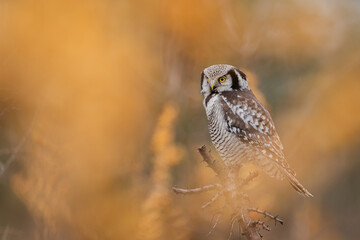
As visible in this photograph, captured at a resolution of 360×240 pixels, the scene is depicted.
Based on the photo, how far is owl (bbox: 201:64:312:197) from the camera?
103 inches

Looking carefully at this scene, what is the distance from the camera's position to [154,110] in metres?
6.13

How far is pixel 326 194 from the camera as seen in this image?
6.63 metres

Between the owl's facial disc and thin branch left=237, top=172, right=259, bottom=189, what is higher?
the owl's facial disc

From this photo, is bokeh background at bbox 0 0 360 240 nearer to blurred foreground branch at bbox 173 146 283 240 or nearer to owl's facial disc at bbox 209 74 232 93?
owl's facial disc at bbox 209 74 232 93

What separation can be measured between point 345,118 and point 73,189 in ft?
16.5

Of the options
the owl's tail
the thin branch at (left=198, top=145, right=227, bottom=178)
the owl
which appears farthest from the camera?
the owl

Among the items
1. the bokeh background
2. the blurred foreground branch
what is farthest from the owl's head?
the blurred foreground branch

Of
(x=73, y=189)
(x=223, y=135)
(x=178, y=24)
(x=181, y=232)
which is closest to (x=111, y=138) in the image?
(x=73, y=189)

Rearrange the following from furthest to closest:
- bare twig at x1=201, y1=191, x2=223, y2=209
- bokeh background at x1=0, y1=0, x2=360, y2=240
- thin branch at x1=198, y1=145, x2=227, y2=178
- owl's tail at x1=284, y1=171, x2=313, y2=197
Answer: bokeh background at x1=0, y1=0, x2=360, y2=240 < owl's tail at x1=284, y1=171, x2=313, y2=197 < thin branch at x1=198, y1=145, x2=227, y2=178 < bare twig at x1=201, y1=191, x2=223, y2=209

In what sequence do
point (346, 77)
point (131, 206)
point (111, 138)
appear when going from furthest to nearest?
point (346, 77)
point (111, 138)
point (131, 206)

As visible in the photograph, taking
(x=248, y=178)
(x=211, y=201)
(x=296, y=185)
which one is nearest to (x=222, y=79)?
(x=296, y=185)

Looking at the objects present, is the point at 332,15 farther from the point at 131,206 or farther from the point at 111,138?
the point at 131,206

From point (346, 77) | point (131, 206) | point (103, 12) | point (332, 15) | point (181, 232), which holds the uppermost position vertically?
point (332, 15)

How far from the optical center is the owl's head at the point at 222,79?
2736mm
